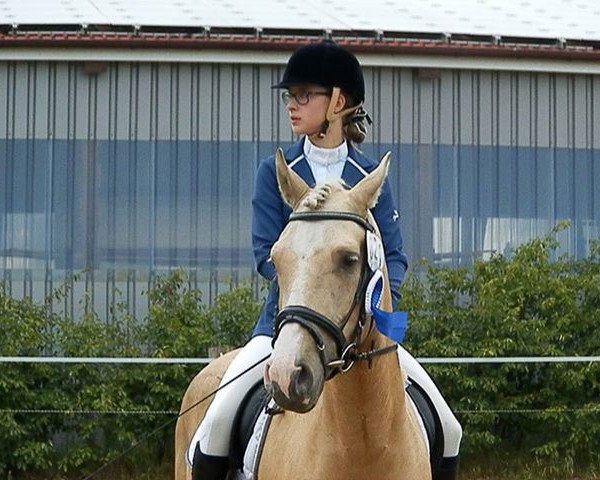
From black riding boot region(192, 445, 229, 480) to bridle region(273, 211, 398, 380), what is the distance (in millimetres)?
1254

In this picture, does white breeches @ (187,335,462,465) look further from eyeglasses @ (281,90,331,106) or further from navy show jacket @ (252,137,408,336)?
eyeglasses @ (281,90,331,106)

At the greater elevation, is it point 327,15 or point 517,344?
point 327,15

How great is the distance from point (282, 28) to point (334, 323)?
538 inches

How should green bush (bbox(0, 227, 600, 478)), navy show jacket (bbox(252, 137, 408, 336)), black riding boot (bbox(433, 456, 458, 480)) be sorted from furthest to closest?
green bush (bbox(0, 227, 600, 478)), black riding boot (bbox(433, 456, 458, 480)), navy show jacket (bbox(252, 137, 408, 336))

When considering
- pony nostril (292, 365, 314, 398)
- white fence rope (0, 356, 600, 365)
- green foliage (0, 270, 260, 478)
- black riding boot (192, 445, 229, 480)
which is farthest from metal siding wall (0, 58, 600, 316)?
pony nostril (292, 365, 314, 398)

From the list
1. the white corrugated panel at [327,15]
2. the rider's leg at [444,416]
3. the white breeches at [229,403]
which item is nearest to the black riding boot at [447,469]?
the rider's leg at [444,416]

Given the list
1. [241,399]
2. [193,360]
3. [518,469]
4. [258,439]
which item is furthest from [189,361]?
[258,439]

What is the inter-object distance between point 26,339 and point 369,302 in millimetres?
10862

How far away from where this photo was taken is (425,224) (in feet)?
55.8

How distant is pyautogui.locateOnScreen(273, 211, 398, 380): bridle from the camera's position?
12.5ft

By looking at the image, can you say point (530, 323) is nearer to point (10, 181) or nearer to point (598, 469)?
point (598, 469)

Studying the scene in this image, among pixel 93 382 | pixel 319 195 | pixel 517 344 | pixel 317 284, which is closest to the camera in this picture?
pixel 317 284

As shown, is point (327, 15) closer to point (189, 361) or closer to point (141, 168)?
point (141, 168)

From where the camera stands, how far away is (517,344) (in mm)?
14367
